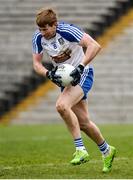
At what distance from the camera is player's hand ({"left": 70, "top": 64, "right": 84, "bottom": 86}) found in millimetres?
10113

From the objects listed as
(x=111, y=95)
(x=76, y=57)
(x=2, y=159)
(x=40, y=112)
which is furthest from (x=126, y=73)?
(x=76, y=57)

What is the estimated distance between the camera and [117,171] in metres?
10.4

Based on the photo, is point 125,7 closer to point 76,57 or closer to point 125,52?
point 125,52

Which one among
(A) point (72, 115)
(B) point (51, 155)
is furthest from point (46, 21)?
(B) point (51, 155)

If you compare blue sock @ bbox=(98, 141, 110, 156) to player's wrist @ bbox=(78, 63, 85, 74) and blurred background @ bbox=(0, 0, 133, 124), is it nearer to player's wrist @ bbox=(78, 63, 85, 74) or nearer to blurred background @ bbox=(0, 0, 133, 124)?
player's wrist @ bbox=(78, 63, 85, 74)

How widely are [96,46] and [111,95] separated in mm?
14777

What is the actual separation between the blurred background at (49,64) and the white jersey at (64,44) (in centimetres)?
1382

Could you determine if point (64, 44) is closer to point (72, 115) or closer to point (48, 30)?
point (48, 30)

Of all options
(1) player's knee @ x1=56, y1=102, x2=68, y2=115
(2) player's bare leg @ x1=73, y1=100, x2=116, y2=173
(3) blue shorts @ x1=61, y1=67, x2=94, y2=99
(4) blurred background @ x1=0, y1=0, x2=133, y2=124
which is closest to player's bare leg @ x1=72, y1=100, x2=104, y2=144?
(2) player's bare leg @ x1=73, y1=100, x2=116, y2=173

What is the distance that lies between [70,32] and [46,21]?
0.35 m

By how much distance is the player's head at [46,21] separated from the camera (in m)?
10.1

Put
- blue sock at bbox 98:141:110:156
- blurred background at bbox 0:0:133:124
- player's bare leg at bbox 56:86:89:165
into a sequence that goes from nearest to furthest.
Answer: player's bare leg at bbox 56:86:89:165
blue sock at bbox 98:141:110:156
blurred background at bbox 0:0:133:124

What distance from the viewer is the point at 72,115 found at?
33.4ft

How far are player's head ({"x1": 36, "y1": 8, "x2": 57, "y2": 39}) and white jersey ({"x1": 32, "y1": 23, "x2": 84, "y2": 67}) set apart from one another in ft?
0.52
